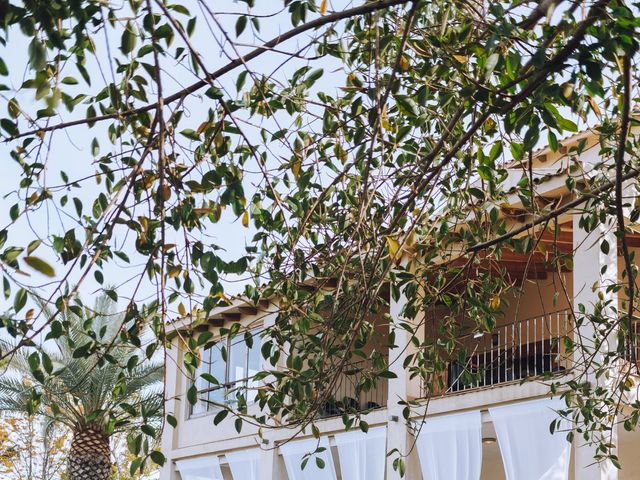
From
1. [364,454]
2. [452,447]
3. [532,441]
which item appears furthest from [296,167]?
[364,454]

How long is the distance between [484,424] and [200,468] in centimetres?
671

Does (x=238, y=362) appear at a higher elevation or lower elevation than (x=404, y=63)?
higher

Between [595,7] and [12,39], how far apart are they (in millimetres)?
1736

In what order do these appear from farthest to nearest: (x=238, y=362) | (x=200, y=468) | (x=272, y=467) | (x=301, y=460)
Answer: (x=238, y=362), (x=200, y=468), (x=272, y=467), (x=301, y=460)

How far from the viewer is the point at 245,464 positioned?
16250 mm

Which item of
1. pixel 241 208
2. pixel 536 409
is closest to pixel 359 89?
pixel 241 208

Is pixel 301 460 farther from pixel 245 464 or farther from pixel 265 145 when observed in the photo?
pixel 265 145

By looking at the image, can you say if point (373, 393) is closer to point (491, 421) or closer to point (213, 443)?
point (213, 443)

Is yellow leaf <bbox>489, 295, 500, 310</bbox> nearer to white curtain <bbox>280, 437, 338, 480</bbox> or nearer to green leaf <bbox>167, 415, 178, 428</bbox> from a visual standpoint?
green leaf <bbox>167, 415, 178, 428</bbox>

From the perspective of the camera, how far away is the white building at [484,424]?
35.8 feet

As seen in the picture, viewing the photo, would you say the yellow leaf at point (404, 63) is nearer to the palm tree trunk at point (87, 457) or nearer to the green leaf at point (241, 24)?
the green leaf at point (241, 24)

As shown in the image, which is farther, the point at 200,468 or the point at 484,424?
the point at 200,468

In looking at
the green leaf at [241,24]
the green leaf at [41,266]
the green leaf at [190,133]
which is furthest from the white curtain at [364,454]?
the green leaf at [41,266]

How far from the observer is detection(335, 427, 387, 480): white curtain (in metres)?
13.3
